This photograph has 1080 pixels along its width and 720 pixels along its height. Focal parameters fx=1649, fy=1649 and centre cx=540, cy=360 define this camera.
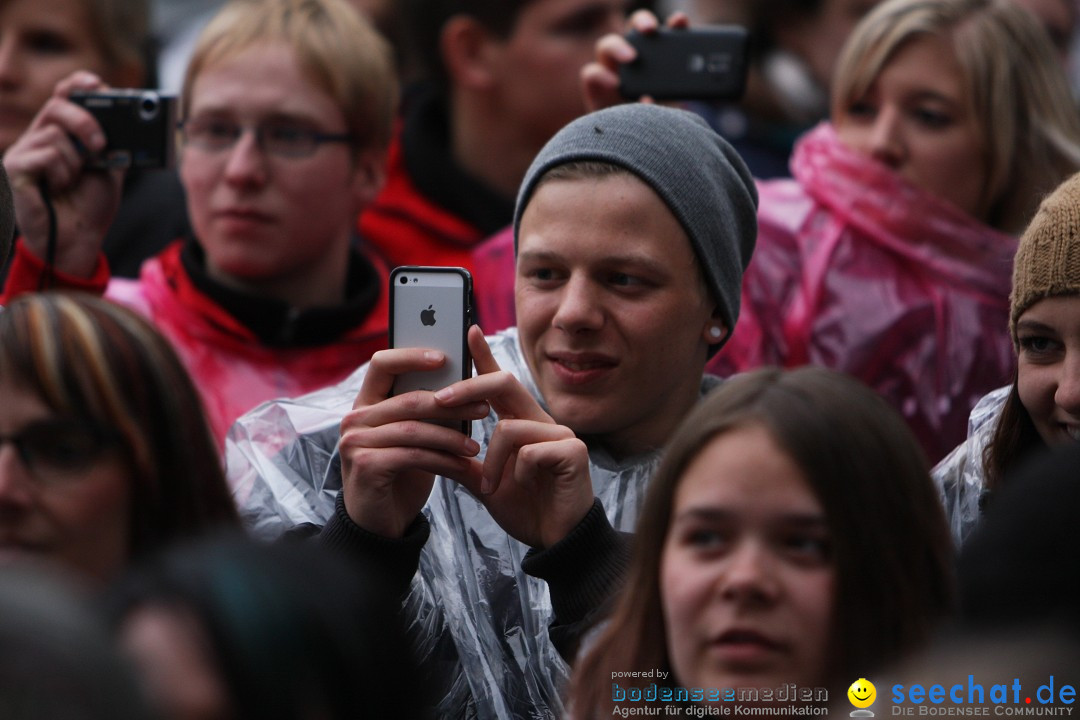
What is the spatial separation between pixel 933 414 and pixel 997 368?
21 centimetres

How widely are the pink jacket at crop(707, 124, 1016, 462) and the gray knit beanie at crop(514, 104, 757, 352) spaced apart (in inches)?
28.7

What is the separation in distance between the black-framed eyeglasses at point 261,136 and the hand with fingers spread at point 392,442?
146 cm

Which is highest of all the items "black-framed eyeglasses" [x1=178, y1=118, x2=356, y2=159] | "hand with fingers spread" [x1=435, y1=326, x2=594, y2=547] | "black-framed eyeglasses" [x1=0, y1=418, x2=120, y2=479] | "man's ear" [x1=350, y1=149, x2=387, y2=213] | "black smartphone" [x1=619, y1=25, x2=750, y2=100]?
"black smartphone" [x1=619, y1=25, x2=750, y2=100]

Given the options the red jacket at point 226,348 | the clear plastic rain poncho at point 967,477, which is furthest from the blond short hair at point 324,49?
the clear plastic rain poncho at point 967,477

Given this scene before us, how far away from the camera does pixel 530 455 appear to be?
2.78m

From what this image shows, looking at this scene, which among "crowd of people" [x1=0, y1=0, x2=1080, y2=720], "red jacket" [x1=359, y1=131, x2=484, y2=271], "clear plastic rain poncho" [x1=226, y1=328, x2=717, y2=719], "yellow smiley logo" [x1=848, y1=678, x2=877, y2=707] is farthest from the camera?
"red jacket" [x1=359, y1=131, x2=484, y2=271]

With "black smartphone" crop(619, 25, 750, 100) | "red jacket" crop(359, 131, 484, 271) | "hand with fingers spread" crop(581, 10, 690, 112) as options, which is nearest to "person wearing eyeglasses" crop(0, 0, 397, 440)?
"red jacket" crop(359, 131, 484, 271)

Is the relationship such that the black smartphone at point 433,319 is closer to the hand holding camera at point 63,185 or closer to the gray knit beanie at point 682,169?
the gray knit beanie at point 682,169

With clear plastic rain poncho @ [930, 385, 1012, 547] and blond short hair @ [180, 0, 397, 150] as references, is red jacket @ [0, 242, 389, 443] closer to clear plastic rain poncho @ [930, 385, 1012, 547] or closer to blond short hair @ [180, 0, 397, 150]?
blond short hair @ [180, 0, 397, 150]

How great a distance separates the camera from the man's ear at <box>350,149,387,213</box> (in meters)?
4.29

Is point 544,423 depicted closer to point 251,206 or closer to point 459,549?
point 459,549

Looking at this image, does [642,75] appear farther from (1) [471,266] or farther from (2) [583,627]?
(2) [583,627]

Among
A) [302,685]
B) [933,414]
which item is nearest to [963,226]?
[933,414]

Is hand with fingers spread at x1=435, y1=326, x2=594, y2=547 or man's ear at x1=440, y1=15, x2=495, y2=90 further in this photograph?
man's ear at x1=440, y1=15, x2=495, y2=90
